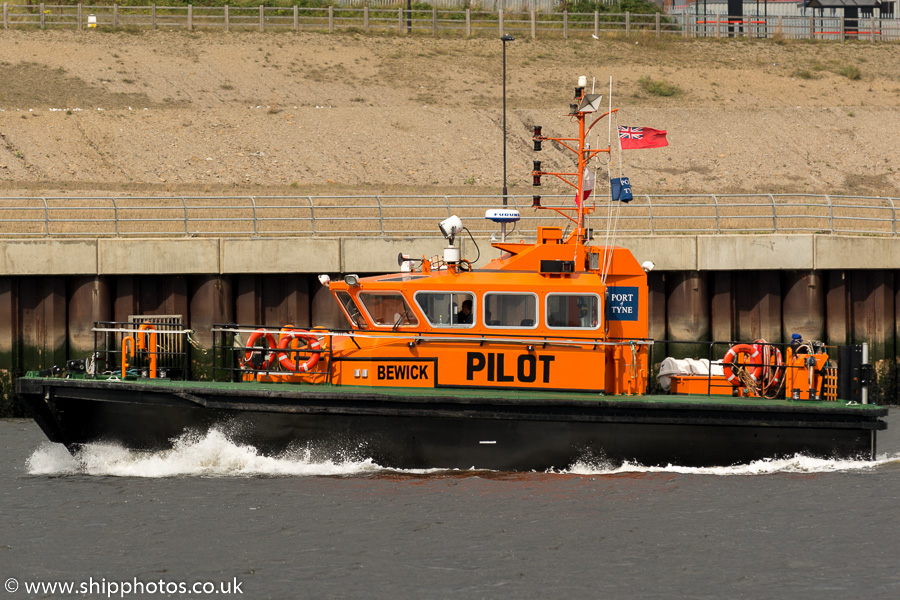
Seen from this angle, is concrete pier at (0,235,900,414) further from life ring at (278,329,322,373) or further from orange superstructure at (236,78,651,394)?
orange superstructure at (236,78,651,394)

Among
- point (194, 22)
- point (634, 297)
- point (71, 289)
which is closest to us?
point (634, 297)

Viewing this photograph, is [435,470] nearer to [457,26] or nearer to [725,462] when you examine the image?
[725,462]

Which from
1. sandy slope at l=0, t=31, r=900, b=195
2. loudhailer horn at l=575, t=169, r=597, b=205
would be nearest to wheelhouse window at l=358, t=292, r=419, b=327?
loudhailer horn at l=575, t=169, r=597, b=205

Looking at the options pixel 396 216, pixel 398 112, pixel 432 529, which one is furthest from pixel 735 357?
pixel 398 112

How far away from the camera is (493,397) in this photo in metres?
13.9

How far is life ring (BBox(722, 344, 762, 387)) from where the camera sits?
585 inches

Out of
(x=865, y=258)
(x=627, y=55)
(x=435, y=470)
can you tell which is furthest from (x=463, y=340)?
(x=627, y=55)

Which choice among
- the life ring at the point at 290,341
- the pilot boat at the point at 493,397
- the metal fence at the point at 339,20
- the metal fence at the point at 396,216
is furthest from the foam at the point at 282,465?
the metal fence at the point at 339,20

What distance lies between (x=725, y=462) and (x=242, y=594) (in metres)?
6.71

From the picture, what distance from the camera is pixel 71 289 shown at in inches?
737

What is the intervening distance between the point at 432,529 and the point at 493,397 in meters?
2.35

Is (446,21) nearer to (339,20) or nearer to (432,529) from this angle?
(339,20)

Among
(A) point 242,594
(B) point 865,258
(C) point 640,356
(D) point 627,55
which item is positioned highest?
(D) point 627,55

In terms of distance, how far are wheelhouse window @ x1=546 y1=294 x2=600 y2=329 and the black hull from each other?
1.03 meters
